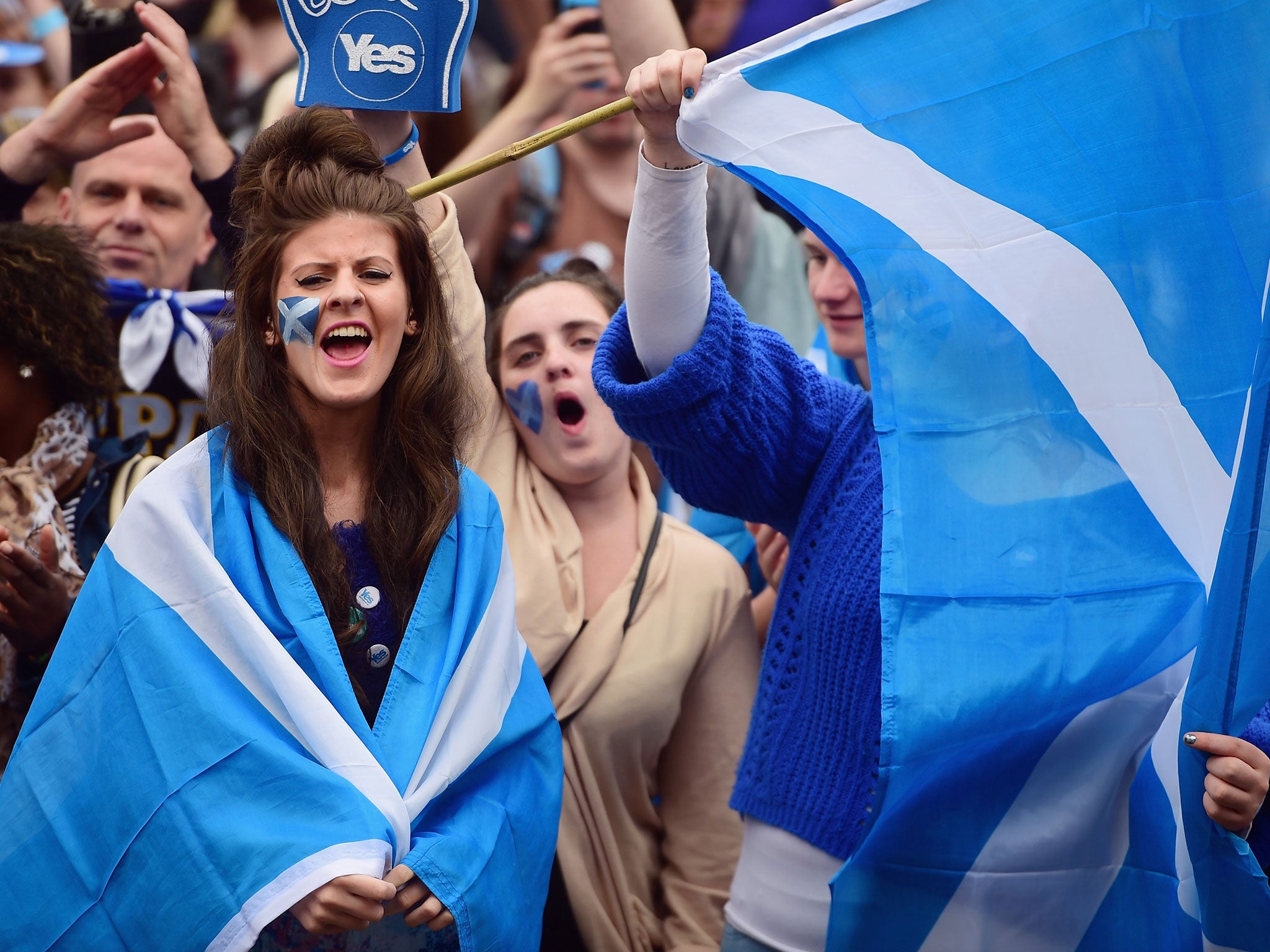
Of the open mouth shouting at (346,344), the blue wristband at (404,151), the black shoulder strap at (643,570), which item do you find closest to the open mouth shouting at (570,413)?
the black shoulder strap at (643,570)

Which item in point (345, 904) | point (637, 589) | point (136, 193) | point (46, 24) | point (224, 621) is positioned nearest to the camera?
point (345, 904)

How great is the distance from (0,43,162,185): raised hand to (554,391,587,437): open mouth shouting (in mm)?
1189

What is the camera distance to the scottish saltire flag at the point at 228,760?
168cm

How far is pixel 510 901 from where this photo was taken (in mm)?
1854

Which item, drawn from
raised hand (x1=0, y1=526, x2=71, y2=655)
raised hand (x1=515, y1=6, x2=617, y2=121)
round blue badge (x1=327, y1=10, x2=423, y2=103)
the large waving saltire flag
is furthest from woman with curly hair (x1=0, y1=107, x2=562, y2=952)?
raised hand (x1=515, y1=6, x2=617, y2=121)

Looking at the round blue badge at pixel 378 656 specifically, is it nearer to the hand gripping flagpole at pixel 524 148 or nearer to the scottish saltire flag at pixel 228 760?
the scottish saltire flag at pixel 228 760

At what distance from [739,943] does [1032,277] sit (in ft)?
3.56

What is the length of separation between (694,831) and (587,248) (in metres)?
1.89

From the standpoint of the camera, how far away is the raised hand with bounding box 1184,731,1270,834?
1812mm

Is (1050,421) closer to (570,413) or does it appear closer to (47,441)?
(570,413)

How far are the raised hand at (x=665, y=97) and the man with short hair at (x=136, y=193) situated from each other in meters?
1.15

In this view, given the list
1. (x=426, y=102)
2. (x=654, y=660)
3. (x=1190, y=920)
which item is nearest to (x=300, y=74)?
(x=426, y=102)

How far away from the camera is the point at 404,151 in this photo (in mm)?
2439

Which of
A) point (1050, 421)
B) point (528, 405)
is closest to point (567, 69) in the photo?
point (528, 405)
